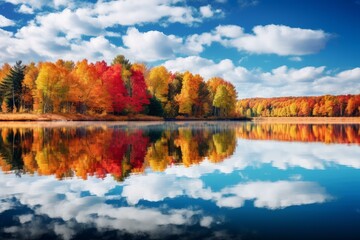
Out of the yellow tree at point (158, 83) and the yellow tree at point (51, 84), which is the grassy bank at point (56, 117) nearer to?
the yellow tree at point (51, 84)

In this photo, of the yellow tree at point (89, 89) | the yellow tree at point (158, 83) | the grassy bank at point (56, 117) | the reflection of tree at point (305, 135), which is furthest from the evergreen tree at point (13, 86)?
the reflection of tree at point (305, 135)

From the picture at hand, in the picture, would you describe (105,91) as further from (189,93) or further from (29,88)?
(189,93)

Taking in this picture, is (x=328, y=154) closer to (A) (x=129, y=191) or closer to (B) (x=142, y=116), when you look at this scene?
(A) (x=129, y=191)

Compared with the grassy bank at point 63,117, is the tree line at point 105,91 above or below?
above

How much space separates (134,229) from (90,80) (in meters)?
72.3

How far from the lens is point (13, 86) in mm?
83625

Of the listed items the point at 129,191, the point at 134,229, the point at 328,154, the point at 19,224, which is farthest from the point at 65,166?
the point at 328,154

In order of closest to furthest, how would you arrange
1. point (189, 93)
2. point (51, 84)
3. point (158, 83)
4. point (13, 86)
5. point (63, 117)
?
point (63, 117) → point (51, 84) → point (13, 86) → point (158, 83) → point (189, 93)

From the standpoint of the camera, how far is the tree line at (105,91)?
7369cm

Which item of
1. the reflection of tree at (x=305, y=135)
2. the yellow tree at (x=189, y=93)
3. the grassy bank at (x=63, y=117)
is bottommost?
the reflection of tree at (x=305, y=135)

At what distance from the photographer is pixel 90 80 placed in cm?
7588

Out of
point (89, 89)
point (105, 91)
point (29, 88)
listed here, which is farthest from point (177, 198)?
point (29, 88)

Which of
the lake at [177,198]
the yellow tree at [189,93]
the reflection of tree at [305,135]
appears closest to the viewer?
the lake at [177,198]

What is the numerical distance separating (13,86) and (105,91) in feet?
84.5
